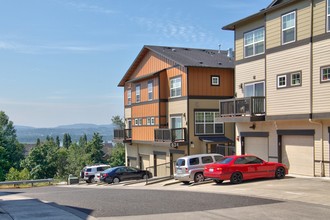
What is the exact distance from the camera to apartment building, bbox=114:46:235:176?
111 feet

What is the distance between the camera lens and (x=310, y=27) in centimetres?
2123

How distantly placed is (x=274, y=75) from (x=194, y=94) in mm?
10545

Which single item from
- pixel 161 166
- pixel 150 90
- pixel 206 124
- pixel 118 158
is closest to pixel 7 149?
pixel 118 158

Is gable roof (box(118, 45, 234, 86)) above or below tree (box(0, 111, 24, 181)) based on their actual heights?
above

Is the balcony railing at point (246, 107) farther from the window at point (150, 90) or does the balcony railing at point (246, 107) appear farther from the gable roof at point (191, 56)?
the window at point (150, 90)

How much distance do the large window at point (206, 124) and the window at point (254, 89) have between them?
7571 millimetres

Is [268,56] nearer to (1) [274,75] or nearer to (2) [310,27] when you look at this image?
(1) [274,75]

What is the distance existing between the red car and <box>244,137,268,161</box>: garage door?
132 inches

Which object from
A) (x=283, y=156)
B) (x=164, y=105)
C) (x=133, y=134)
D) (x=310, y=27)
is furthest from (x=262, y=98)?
(x=133, y=134)

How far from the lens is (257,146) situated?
86.4ft

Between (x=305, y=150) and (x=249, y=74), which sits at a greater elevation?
(x=249, y=74)

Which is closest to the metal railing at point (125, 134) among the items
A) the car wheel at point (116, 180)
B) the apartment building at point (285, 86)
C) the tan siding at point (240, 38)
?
the car wheel at point (116, 180)

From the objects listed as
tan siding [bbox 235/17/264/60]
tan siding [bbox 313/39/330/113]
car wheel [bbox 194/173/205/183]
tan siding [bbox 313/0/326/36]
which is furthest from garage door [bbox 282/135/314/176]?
tan siding [bbox 235/17/264/60]

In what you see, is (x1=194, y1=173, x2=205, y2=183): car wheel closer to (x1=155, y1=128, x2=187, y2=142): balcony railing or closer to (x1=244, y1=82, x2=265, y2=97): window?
(x1=244, y1=82, x2=265, y2=97): window
